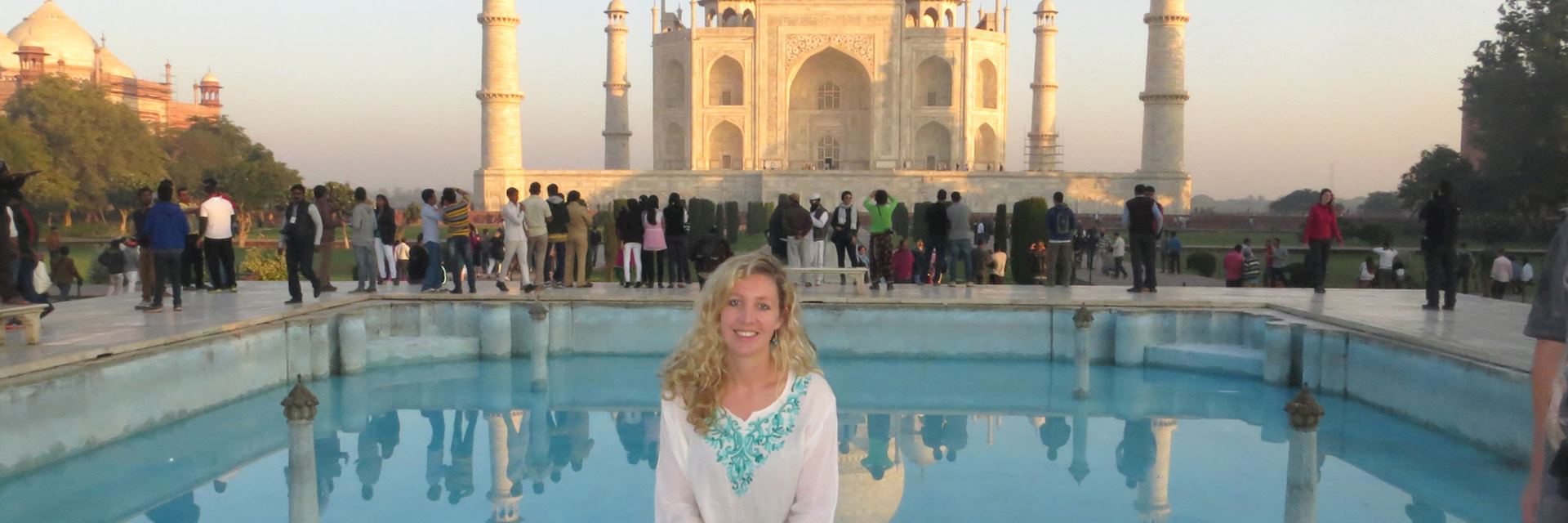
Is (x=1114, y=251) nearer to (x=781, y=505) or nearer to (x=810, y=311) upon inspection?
(x=810, y=311)

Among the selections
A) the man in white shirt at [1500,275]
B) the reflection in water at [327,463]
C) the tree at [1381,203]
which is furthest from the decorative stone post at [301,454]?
the tree at [1381,203]

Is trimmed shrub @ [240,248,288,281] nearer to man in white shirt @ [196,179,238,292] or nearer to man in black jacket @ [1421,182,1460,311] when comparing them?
man in white shirt @ [196,179,238,292]

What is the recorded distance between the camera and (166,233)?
868cm

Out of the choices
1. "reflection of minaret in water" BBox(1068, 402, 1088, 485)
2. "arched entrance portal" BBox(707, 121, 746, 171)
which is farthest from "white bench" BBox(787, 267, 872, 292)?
"arched entrance portal" BBox(707, 121, 746, 171)

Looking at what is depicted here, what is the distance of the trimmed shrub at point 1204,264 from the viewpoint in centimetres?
1872

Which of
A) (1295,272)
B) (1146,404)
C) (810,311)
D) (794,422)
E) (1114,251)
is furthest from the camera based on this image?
(1114,251)

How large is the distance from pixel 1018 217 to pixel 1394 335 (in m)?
8.34

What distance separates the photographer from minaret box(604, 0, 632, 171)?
1570 inches

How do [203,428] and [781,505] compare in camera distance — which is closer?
[781,505]

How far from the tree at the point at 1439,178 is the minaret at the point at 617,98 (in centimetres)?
2279

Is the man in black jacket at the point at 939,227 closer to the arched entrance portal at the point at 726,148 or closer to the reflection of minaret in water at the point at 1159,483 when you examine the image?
the reflection of minaret in water at the point at 1159,483

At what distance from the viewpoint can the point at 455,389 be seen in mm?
8938

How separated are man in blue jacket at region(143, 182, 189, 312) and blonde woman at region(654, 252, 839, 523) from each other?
7.29 meters

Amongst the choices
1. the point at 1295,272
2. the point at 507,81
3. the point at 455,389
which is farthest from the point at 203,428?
the point at 507,81
